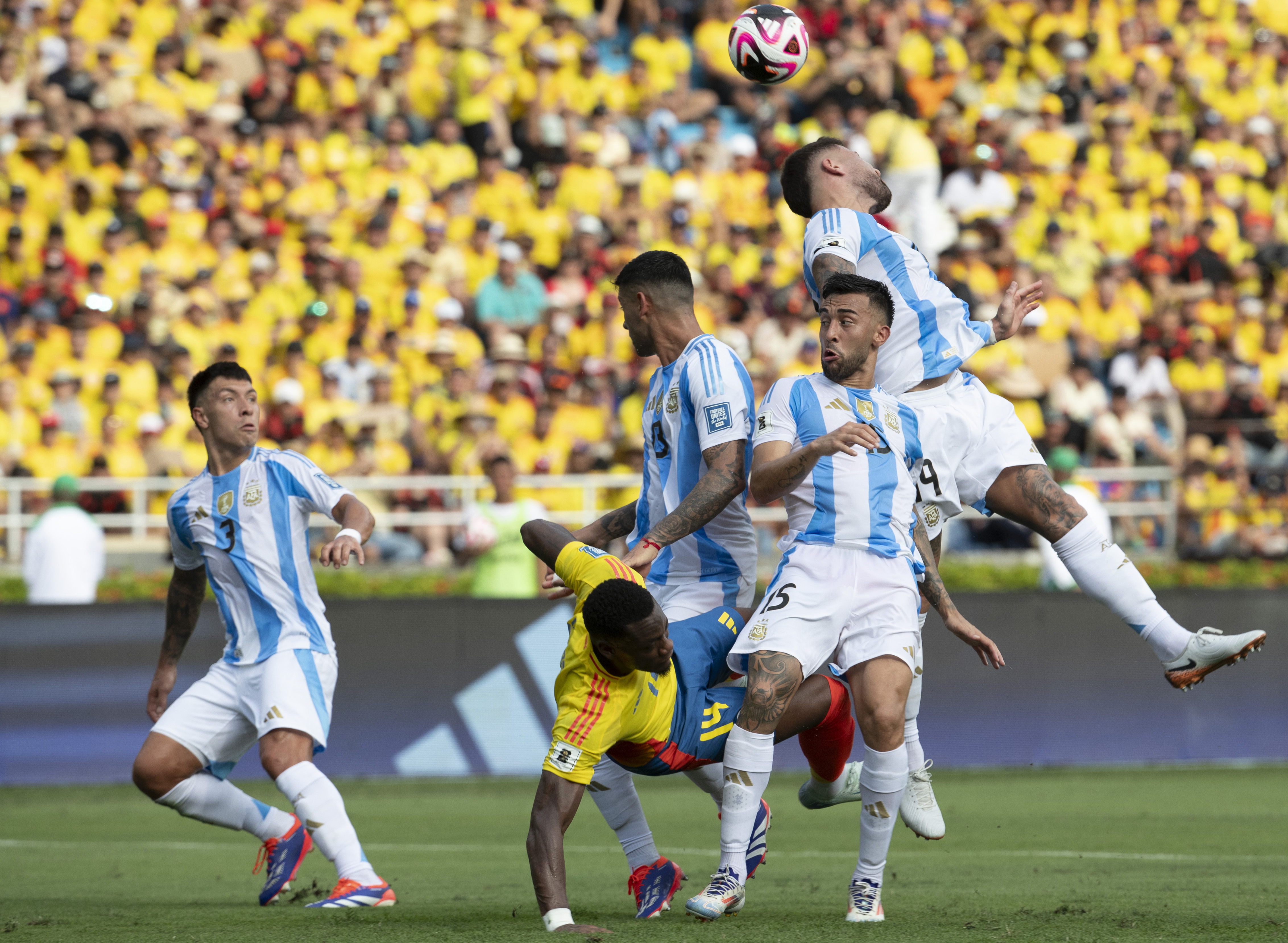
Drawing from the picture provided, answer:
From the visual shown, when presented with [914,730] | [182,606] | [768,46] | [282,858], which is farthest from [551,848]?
[768,46]

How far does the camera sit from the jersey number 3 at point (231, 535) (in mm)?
7141

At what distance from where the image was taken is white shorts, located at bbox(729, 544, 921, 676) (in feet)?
18.9

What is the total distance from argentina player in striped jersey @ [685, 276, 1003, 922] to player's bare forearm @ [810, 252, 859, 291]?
360mm

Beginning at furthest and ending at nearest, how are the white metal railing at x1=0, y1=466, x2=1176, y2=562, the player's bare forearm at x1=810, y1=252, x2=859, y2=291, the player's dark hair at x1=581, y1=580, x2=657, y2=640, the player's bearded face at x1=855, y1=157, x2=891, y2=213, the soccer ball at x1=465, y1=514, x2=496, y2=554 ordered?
the white metal railing at x1=0, y1=466, x2=1176, y2=562 → the soccer ball at x1=465, y1=514, x2=496, y2=554 → the player's bearded face at x1=855, y1=157, x2=891, y2=213 → the player's bare forearm at x1=810, y1=252, x2=859, y2=291 → the player's dark hair at x1=581, y1=580, x2=657, y2=640

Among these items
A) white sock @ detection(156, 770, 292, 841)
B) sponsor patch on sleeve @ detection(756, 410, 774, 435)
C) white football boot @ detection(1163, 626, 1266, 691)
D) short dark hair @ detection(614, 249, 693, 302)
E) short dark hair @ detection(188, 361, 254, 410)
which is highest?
short dark hair @ detection(614, 249, 693, 302)

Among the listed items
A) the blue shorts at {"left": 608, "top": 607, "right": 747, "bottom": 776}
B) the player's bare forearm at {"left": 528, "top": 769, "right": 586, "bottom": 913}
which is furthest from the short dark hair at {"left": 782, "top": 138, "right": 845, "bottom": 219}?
the player's bare forearm at {"left": 528, "top": 769, "right": 586, "bottom": 913}

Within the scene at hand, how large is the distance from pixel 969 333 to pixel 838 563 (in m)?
1.53

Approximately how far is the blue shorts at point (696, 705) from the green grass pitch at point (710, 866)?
1.92ft

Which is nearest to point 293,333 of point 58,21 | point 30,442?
point 30,442

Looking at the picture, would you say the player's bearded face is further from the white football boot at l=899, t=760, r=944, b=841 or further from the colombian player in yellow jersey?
the white football boot at l=899, t=760, r=944, b=841

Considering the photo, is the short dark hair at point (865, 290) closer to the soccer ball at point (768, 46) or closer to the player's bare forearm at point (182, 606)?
the soccer ball at point (768, 46)

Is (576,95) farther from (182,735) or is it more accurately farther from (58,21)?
(182,735)

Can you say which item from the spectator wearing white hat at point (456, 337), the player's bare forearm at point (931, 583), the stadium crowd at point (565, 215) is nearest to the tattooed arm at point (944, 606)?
the player's bare forearm at point (931, 583)

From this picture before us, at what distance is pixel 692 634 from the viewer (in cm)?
611
